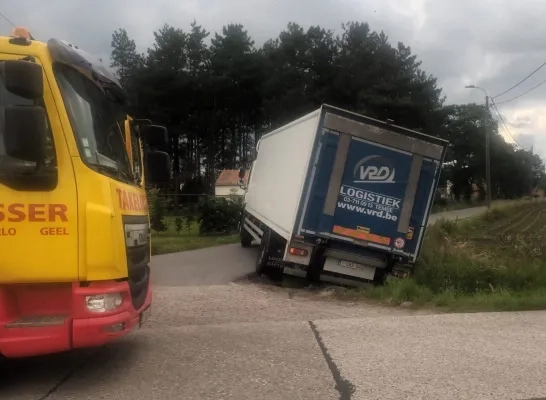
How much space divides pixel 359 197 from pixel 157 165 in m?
4.84

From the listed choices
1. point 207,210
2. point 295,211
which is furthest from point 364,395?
point 207,210

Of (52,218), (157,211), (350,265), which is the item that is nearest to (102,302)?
(52,218)

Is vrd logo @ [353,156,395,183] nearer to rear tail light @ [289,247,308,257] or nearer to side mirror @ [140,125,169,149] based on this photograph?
rear tail light @ [289,247,308,257]

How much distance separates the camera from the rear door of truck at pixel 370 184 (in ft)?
34.9

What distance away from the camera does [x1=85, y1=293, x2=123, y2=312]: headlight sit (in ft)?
15.5

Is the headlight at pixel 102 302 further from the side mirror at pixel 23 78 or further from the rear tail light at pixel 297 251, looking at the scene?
the rear tail light at pixel 297 251

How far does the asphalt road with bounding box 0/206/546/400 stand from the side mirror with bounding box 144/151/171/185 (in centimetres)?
175

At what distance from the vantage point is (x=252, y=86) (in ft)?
206

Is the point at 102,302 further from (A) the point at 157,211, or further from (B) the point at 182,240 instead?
(A) the point at 157,211

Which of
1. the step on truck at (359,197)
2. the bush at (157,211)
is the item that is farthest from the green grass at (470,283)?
the bush at (157,211)

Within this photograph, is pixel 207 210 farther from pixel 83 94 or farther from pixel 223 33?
pixel 223 33

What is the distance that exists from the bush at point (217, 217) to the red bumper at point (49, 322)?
812 inches

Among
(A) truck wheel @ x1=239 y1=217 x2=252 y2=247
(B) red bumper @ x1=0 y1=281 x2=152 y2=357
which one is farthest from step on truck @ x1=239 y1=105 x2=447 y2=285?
(A) truck wheel @ x1=239 y1=217 x2=252 y2=247

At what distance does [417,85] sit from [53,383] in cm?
4619
